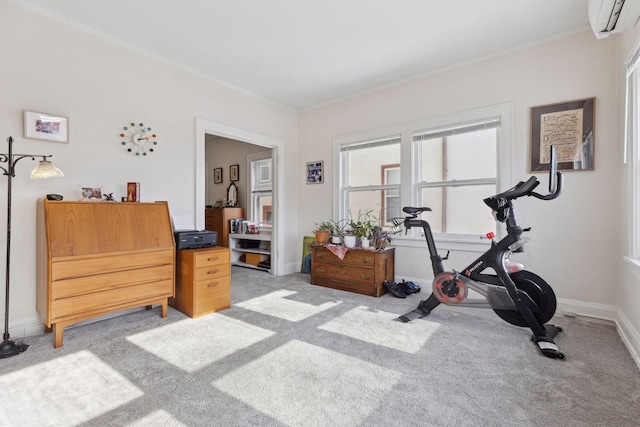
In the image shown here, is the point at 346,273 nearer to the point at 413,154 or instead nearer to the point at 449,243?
the point at 449,243

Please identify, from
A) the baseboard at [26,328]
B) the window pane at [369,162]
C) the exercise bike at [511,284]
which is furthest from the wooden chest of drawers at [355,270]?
the baseboard at [26,328]

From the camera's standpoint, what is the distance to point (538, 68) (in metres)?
2.97

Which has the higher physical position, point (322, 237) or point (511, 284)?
point (322, 237)

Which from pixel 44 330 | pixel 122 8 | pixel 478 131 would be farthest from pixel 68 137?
pixel 478 131

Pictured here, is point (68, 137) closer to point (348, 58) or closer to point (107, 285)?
point (107, 285)

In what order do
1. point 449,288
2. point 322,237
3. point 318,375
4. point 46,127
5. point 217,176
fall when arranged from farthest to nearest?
point 217,176
point 322,237
point 449,288
point 46,127
point 318,375

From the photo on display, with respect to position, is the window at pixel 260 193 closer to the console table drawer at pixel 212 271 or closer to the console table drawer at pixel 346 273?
the console table drawer at pixel 346 273

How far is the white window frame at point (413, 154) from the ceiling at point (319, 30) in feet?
2.04

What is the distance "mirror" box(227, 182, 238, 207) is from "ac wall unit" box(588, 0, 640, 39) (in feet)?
18.0

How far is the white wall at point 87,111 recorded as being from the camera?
2.36 m

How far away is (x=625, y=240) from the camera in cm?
238

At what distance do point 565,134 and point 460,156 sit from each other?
959 millimetres

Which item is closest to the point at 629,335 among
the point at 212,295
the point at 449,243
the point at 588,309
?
the point at 588,309

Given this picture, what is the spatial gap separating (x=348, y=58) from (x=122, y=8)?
2.10 meters
